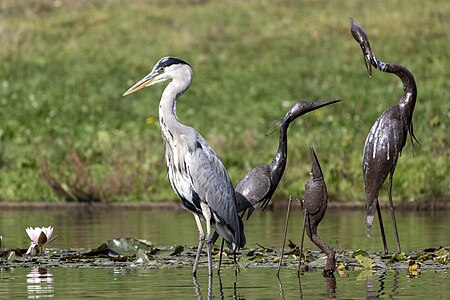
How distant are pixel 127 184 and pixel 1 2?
1632 centimetres

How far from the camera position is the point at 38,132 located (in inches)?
902

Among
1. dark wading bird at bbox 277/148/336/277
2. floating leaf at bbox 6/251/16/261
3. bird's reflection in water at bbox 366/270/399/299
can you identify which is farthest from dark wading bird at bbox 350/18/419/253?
floating leaf at bbox 6/251/16/261

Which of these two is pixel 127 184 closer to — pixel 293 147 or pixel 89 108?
pixel 293 147

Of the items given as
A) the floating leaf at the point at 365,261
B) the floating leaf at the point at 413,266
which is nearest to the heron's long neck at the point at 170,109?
the floating leaf at the point at 365,261

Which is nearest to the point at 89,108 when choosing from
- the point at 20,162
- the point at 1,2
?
the point at 20,162

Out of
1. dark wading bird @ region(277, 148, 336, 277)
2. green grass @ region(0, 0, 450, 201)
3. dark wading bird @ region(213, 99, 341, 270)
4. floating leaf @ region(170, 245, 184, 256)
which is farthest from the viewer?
green grass @ region(0, 0, 450, 201)

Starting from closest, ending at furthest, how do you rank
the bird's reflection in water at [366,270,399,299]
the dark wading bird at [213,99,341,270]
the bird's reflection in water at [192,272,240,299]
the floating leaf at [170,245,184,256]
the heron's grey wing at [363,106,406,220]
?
the bird's reflection in water at [366,270,399,299], the bird's reflection in water at [192,272,240,299], the dark wading bird at [213,99,341,270], the heron's grey wing at [363,106,406,220], the floating leaf at [170,245,184,256]

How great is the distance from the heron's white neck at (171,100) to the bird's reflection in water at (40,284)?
1536mm

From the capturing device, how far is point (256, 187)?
10875 millimetres

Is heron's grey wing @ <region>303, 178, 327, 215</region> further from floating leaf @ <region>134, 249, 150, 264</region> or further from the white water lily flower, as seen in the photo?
the white water lily flower

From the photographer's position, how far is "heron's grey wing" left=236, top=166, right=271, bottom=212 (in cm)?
1084

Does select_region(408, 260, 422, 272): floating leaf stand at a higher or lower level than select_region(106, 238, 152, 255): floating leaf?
lower

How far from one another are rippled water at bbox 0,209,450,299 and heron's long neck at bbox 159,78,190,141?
119 centimetres

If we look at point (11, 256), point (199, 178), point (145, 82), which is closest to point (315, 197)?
point (199, 178)
